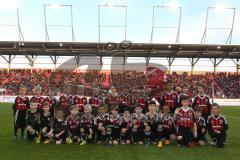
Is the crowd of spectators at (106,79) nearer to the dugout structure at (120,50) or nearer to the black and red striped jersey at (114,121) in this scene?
the dugout structure at (120,50)

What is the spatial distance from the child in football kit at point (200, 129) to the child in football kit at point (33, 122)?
4.42 metres


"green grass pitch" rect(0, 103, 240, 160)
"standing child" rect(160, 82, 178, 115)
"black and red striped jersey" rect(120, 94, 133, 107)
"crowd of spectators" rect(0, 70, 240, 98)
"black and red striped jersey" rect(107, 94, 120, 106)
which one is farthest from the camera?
"crowd of spectators" rect(0, 70, 240, 98)

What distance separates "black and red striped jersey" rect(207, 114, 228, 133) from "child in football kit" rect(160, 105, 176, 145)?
99 centimetres

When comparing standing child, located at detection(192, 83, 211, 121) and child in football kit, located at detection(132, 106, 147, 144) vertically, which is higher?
standing child, located at detection(192, 83, 211, 121)

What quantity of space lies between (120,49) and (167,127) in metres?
29.3

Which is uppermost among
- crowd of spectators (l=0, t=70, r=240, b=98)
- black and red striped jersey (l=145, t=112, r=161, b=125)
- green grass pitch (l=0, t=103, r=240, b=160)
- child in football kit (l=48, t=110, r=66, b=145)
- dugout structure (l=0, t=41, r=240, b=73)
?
dugout structure (l=0, t=41, r=240, b=73)

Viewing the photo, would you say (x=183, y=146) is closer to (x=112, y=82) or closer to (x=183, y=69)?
(x=112, y=82)

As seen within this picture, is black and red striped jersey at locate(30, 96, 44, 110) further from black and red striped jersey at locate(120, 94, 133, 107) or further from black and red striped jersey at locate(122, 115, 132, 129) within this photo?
black and red striped jersey at locate(120, 94, 133, 107)

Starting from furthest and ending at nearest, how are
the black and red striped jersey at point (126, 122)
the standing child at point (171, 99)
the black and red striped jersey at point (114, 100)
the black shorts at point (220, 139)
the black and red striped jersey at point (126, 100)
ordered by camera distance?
the black and red striped jersey at point (126, 100), the black and red striped jersey at point (114, 100), the standing child at point (171, 99), the black and red striped jersey at point (126, 122), the black shorts at point (220, 139)

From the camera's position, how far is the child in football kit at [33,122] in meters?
11.0

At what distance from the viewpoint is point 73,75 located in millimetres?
42625

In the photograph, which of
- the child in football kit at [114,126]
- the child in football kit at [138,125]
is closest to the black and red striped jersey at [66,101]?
the child in football kit at [114,126]

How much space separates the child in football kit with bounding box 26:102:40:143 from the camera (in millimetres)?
11016

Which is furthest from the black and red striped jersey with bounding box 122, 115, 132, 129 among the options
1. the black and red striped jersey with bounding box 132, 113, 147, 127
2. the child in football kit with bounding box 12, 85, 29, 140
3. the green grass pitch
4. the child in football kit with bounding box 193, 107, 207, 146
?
the child in football kit with bounding box 12, 85, 29, 140
